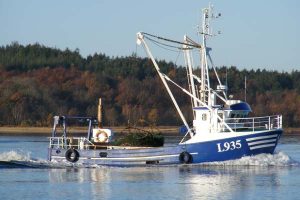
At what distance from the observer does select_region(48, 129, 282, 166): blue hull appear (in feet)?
169

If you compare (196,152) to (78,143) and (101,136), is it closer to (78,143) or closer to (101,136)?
(101,136)

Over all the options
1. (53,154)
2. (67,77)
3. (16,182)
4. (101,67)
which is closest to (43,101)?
(67,77)

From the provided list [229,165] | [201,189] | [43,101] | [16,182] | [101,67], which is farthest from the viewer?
[101,67]

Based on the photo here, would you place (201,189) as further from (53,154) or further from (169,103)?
(169,103)

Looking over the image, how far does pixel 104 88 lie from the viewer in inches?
6270

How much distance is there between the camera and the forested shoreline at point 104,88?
14612 centimetres

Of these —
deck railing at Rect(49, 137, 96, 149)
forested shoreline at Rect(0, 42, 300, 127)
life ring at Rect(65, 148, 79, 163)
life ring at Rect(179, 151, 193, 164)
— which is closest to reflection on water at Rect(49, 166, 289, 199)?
life ring at Rect(179, 151, 193, 164)

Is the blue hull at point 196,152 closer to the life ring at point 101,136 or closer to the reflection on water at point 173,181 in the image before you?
the reflection on water at point 173,181

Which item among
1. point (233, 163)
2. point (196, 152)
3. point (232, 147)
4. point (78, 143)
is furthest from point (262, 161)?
point (78, 143)

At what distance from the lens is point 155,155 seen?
52.7 meters

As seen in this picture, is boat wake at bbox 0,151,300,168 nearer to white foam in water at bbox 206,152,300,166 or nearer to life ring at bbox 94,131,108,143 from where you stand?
white foam in water at bbox 206,152,300,166

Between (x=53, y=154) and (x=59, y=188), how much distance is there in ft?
42.6

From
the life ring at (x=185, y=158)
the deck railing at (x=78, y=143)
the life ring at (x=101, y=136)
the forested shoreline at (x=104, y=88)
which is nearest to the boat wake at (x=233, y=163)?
the life ring at (x=185, y=158)

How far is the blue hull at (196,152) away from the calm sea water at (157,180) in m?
0.45
